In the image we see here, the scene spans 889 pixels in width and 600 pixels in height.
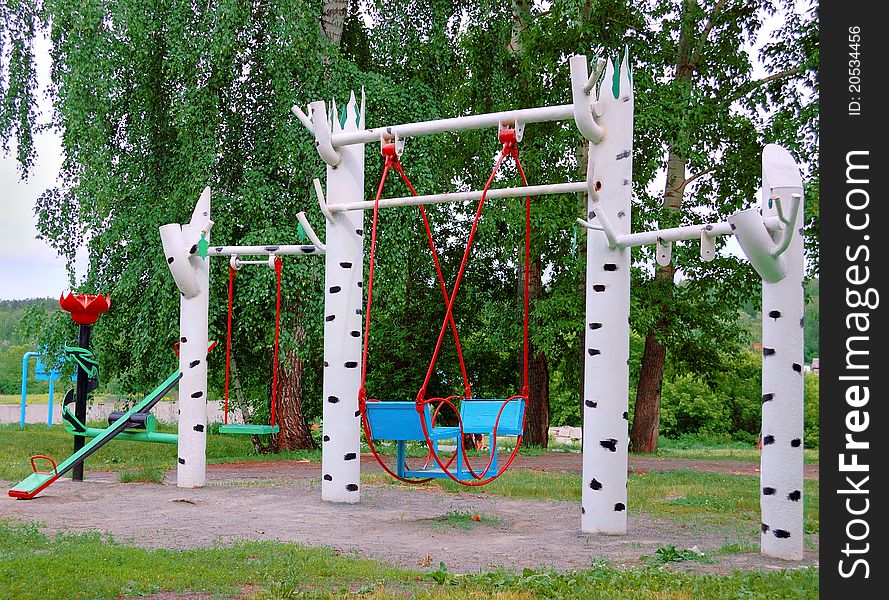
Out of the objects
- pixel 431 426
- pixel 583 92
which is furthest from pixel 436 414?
pixel 583 92

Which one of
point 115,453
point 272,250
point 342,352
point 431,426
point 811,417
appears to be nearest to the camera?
point 431,426

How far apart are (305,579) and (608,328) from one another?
3329 millimetres

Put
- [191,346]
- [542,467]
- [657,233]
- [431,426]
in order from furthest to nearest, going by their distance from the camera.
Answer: [542,467]
[191,346]
[431,426]
[657,233]

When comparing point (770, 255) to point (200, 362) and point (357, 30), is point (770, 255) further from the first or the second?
point (357, 30)

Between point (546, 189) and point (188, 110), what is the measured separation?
295 inches

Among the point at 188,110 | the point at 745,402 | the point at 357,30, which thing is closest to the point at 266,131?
the point at 188,110

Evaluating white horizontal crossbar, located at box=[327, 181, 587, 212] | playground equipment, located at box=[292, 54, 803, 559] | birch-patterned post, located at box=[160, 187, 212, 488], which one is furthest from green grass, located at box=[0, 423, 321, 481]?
white horizontal crossbar, located at box=[327, 181, 587, 212]

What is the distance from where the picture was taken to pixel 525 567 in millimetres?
6215

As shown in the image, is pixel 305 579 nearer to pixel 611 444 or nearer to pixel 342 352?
pixel 611 444

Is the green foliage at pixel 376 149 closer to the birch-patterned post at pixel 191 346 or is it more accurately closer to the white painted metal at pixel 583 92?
the birch-patterned post at pixel 191 346

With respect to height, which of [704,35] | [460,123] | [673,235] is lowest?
[673,235]

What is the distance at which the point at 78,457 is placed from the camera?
10.3 metres

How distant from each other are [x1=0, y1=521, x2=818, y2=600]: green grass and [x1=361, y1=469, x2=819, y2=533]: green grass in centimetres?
306

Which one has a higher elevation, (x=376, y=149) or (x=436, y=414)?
(x=376, y=149)
